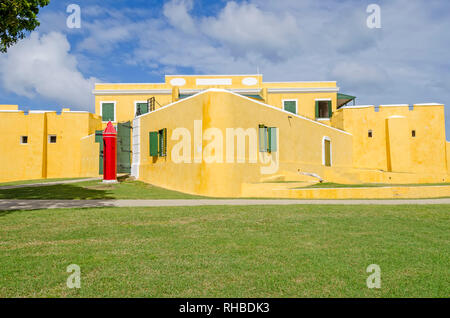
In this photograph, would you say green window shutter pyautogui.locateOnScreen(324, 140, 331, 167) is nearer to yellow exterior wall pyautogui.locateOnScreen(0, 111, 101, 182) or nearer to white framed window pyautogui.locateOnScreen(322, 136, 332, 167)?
white framed window pyautogui.locateOnScreen(322, 136, 332, 167)

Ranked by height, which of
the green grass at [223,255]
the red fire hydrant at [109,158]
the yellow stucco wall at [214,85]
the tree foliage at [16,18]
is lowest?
the green grass at [223,255]

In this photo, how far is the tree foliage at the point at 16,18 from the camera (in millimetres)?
9328

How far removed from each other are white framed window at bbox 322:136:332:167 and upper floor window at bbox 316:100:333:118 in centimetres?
671

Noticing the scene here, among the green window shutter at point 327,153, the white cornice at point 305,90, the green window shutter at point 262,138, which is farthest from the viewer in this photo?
the white cornice at point 305,90

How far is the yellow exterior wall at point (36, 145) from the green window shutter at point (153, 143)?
381 inches

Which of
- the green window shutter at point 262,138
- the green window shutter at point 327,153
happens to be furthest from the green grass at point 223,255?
the green window shutter at point 327,153

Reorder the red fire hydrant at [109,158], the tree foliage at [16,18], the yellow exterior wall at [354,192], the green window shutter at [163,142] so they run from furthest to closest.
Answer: the red fire hydrant at [109,158]
the green window shutter at [163,142]
the yellow exterior wall at [354,192]
the tree foliage at [16,18]

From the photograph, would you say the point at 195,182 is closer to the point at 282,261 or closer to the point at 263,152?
the point at 263,152

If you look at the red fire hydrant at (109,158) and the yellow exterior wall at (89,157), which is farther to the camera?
the yellow exterior wall at (89,157)

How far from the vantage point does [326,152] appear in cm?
2164

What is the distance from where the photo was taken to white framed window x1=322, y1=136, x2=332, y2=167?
21.2 m

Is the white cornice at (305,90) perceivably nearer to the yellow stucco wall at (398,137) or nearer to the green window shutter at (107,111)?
the yellow stucco wall at (398,137)

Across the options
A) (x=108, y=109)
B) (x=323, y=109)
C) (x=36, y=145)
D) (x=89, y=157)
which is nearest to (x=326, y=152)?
(x=323, y=109)

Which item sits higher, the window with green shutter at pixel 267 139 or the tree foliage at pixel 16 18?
the tree foliage at pixel 16 18
